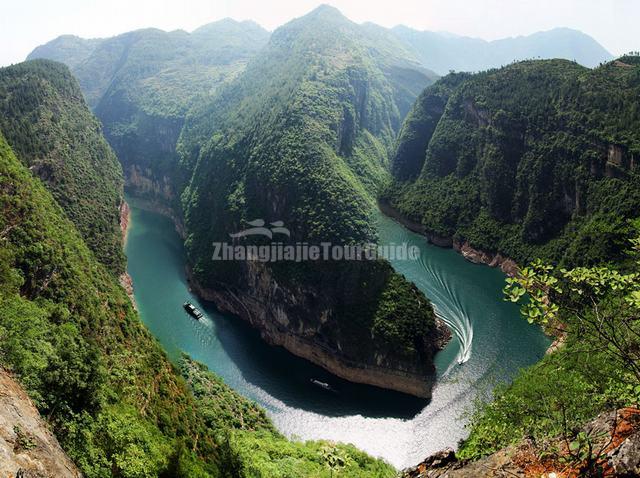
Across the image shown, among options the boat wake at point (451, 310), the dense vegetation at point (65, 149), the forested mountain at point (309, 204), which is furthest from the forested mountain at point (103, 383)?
the boat wake at point (451, 310)

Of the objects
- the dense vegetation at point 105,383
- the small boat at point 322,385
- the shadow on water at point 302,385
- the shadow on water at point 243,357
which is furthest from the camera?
the small boat at point 322,385

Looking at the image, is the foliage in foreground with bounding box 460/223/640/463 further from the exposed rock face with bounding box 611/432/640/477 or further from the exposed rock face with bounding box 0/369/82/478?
the exposed rock face with bounding box 0/369/82/478

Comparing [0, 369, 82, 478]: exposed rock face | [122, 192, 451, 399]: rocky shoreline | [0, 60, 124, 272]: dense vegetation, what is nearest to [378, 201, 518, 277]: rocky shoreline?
[122, 192, 451, 399]: rocky shoreline

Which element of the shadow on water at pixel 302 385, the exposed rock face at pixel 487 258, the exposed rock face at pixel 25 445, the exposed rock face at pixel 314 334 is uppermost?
the exposed rock face at pixel 25 445

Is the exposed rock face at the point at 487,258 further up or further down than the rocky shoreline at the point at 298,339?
further up

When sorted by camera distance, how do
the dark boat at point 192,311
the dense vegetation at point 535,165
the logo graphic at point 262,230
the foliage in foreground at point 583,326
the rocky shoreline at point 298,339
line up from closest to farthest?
the foliage in foreground at point 583,326 → the rocky shoreline at point 298,339 → the dense vegetation at point 535,165 → the dark boat at point 192,311 → the logo graphic at point 262,230

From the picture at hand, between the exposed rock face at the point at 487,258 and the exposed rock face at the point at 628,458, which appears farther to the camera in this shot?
the exposed rock face at the point at 487,258

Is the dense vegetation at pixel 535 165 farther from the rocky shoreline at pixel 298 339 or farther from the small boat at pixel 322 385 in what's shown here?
the small boat at pixel 322 385
